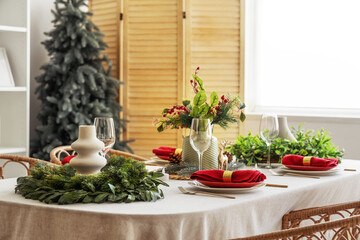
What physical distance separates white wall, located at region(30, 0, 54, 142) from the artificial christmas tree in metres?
0.24

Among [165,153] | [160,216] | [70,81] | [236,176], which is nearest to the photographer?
[160,216]

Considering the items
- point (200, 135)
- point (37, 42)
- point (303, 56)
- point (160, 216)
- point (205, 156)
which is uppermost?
point (37, 42)

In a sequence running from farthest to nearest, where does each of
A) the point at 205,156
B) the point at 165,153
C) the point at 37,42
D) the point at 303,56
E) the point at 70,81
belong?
the point at 37,42 → the point at 303,56 → the point at 70,81 → the point at 165,153 → the point at 205,156

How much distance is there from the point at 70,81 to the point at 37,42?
612 mm

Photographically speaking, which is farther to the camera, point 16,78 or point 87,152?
point 16,78

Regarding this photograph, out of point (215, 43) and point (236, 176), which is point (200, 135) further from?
point (215, 43)

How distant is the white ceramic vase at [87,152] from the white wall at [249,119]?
8.44ft

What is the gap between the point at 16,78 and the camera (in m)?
4.15

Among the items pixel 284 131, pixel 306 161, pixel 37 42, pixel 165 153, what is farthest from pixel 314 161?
pixel 37 42

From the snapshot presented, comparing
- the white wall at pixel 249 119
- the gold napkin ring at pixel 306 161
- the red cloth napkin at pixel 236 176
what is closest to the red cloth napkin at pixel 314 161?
the gold napkin ring at pixel 306 161

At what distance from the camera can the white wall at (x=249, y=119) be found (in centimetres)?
402

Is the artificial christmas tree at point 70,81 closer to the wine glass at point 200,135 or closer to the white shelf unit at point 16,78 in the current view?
the white shelf unit at point 16,78

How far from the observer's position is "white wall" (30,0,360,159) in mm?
4020

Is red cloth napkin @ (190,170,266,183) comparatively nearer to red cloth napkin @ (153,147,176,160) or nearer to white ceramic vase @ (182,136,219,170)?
white ceramic vase @ (182,136,219,170)
